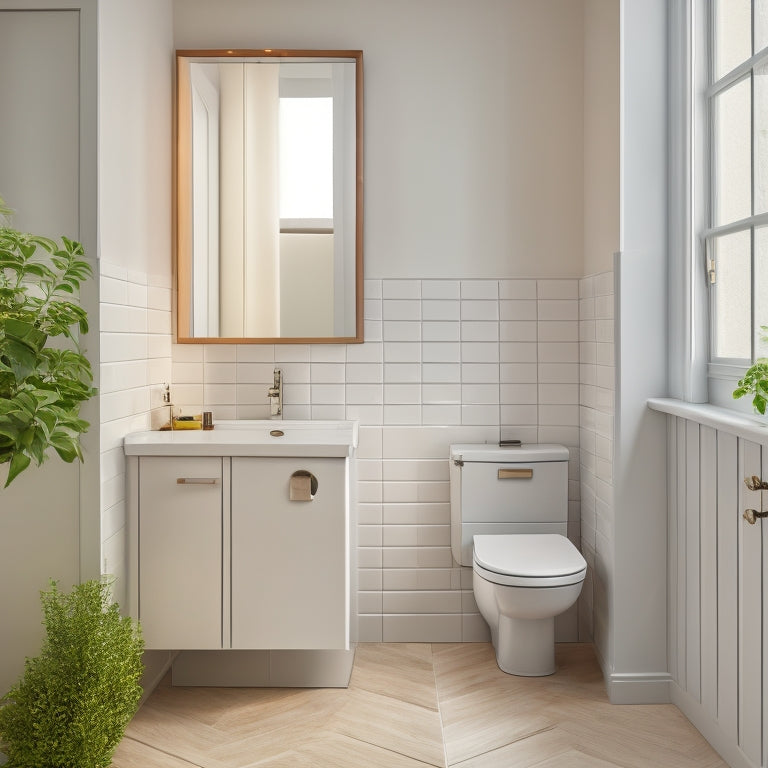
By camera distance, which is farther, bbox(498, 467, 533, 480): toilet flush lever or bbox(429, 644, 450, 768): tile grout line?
bbox(498, 467, 533, 480): toilet flush lever

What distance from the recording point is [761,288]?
2121mm

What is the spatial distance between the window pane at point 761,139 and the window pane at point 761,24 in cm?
6

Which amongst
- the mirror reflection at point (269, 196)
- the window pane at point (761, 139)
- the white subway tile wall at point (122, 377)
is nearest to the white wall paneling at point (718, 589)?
the window pane at point (761, 139)

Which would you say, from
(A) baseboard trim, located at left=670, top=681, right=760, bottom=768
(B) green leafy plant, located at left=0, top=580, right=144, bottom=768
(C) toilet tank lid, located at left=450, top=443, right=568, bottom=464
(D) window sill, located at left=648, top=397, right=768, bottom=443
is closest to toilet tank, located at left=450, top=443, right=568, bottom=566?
(C) toilet tank lid, located at left=450, top=443, right=568, bottom=464

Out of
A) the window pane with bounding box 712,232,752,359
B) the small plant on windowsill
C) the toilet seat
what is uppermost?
the window pane with bounding box 712,232,752,359

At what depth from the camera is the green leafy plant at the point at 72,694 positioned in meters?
1.99

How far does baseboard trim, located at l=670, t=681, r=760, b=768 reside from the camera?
2.09m

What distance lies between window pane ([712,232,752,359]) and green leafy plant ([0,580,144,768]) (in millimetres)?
1945

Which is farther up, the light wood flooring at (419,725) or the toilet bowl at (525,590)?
the toilet bowl at (525,590)

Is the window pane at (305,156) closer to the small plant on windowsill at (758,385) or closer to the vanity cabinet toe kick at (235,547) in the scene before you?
the vanity cabinet toe kick at (235,547)

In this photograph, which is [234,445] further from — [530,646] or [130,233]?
[530,646]

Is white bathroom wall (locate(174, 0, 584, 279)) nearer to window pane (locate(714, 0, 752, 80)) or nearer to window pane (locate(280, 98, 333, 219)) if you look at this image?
window pane (locate(280, 98, 333, 219))

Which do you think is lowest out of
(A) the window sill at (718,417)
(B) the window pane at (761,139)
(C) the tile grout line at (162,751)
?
(C) the tile grout line at (162,751)

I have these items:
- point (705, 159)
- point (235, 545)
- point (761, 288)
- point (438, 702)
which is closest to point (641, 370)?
point (761, 288)
